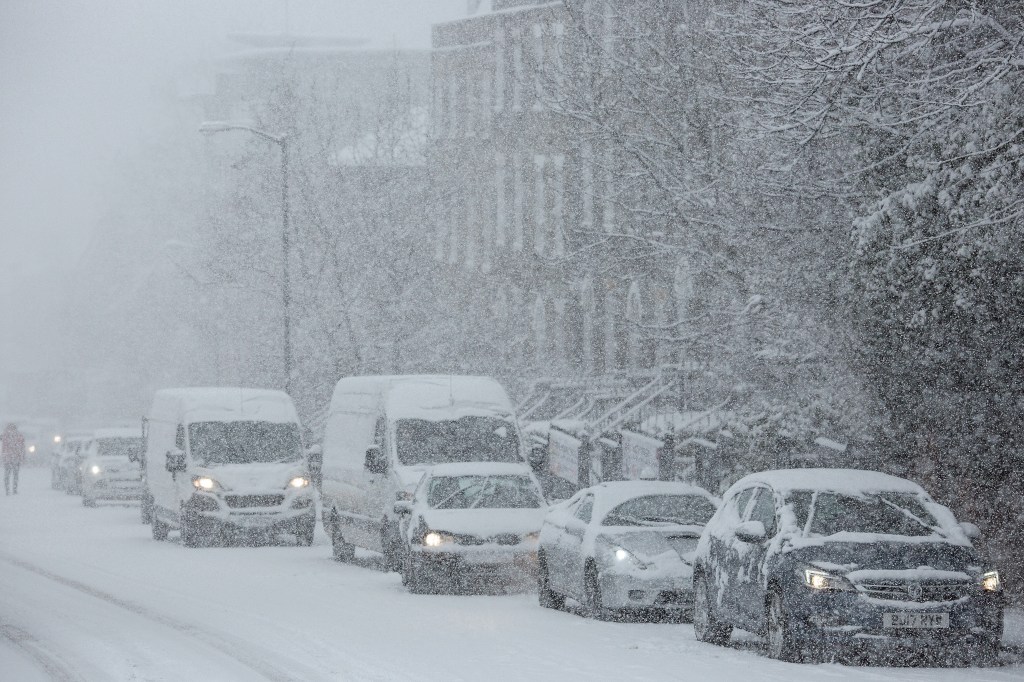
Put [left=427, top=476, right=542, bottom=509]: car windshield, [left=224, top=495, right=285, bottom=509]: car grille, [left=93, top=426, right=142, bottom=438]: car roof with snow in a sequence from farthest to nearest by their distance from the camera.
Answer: [left=93, top=426, right=142, bottom=438]: car roof with snow
[left=224, top=495, right=285, bottom=509]: car grille
[left=427, top=476, right=542, bottom=509]: car windshield

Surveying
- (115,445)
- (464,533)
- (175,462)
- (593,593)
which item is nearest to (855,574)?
(593,593)

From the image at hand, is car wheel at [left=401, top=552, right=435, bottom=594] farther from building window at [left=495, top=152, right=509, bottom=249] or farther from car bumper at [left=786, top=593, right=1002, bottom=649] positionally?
building window at [left=495, top=152, right=509, bottom=249]

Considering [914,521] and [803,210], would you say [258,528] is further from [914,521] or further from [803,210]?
[914,521]

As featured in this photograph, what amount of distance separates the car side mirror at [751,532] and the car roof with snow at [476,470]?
7558mm

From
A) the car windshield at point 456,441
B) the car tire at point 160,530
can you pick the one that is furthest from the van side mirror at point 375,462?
the car tire at point 160,530

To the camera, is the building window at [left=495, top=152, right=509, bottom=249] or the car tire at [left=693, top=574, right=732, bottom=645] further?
the building window at [left=495, top=152, right=509, bottom=249]

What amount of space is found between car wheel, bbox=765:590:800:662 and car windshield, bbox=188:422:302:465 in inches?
669

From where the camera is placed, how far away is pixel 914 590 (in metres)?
14.0

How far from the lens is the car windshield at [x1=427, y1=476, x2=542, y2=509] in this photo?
71.7ft

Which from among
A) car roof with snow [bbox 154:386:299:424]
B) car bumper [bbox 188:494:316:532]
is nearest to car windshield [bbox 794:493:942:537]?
car bumper [bbox 188:494:316:532]

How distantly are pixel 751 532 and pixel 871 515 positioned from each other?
3.24ft

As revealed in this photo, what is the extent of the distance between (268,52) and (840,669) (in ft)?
332

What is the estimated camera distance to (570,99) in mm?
30656

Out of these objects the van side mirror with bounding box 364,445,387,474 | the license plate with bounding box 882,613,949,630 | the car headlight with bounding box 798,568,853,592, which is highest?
the van side mirror with bounding box 364,445,387,474
